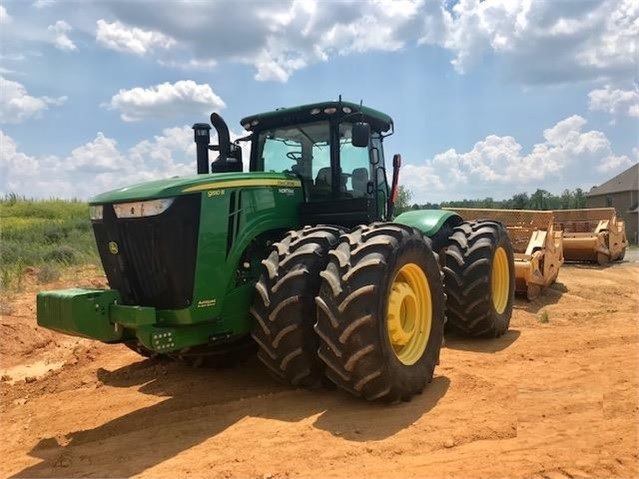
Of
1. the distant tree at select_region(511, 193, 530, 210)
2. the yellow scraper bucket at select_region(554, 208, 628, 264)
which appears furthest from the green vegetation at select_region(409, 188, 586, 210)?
the yellow scraper bucket at select_region(554, 208, 628, 264)

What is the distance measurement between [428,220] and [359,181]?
131 centimetres

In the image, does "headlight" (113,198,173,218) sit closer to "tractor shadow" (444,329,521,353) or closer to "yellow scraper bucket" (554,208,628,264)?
"tractor shadow" (444,329,521,353)

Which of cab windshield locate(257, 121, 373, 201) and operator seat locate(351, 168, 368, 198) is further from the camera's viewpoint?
operator seat locate(351, 168, 368, 198)

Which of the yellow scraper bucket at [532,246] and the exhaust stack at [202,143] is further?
the yellow scraper bucket at [532,246]

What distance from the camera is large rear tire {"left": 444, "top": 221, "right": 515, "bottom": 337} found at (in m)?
6.71

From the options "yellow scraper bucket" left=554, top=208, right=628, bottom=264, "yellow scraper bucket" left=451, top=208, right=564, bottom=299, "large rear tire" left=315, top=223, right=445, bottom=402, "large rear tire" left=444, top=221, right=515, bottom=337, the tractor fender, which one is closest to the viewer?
"large rear tire" left=315, top=223, right=445, bottom=402

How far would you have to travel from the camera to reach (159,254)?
14.9 feet

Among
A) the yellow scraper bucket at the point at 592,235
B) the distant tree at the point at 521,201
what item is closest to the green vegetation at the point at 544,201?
the distant tree at the point at 521,201

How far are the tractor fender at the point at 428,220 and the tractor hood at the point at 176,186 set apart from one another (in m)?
2.40

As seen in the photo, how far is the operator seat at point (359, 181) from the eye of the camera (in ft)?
20.3

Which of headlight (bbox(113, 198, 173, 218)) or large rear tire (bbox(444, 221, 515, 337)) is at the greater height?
headlight (bbox(113, 198, 173, 218))

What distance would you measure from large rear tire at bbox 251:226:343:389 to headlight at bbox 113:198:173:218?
2.99 feet

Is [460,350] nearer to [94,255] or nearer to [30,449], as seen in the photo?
[30,449]

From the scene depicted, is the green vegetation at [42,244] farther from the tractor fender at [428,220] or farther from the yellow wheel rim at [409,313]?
the yellow wheel rim at [409,313]
